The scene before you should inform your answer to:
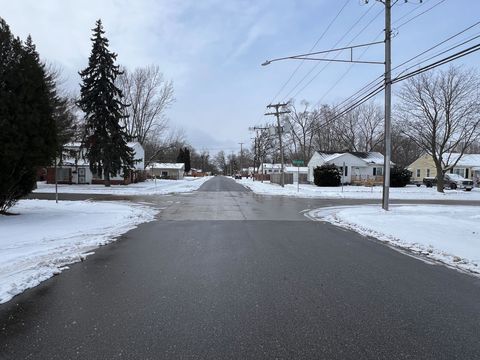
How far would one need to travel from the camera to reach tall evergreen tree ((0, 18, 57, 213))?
11448 mm

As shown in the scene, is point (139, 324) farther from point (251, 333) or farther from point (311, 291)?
point (311, 291)

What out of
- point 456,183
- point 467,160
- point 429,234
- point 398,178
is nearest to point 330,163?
point 398,178

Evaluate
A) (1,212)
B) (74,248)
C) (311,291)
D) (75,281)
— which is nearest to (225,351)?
(311,291)

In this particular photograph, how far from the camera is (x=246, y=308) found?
16.1 ft

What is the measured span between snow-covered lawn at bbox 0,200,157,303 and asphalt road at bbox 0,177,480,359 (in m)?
0.38

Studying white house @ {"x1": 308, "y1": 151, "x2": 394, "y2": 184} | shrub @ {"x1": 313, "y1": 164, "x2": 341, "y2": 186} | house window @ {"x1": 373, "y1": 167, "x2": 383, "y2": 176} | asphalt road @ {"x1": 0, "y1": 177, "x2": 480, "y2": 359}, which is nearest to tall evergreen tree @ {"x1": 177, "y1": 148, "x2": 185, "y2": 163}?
white house @ {"x1": 308, "y1": 151, "x2": 394, "y2": 184}

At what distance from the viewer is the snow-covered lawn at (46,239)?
249 inches

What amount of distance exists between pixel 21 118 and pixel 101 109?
90.0 ft

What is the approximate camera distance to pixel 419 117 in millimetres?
36375

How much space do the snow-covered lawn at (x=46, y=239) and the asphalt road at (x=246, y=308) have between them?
1.24 ft

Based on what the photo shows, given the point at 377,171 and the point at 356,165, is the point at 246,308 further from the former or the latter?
the point at 377,171

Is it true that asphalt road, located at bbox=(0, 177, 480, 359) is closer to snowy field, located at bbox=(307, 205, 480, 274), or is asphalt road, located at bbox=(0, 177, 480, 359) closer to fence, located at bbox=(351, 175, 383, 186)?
snowy field, located at bbox=(307, 205, 480, 274)

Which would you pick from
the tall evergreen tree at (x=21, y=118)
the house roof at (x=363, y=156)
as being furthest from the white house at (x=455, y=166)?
the tall evergreen tree at (x=21, y=118)

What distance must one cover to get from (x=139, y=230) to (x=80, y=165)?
38305 millimetres
